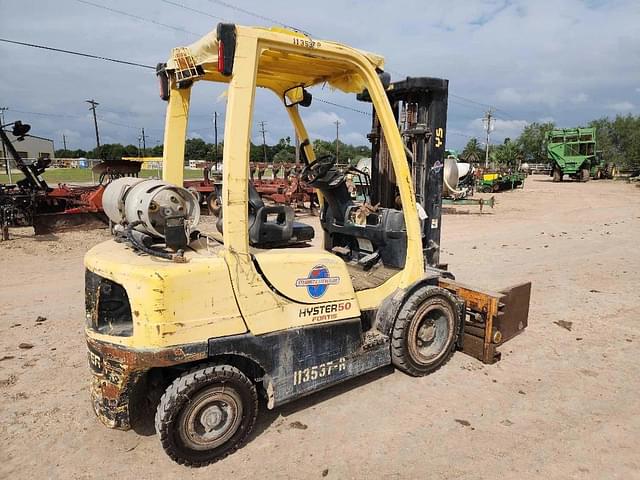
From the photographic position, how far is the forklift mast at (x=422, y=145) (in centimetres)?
470

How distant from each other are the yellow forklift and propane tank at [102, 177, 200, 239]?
10mm

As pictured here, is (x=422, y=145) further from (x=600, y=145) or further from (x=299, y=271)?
(x=600, y=145)

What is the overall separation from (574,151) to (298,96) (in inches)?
1465

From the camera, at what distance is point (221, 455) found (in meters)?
3.17

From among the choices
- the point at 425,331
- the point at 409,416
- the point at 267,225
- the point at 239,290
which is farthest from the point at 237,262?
the point at 425,331

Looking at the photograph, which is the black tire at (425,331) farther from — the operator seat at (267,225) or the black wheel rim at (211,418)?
the black wheel rim at (211,418)

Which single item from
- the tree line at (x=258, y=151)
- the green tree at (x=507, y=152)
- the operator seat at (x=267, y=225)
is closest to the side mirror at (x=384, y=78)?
the operator seat at (x=267, y=225)

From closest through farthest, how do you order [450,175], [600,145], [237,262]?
1. [237,262]
2. [450,175]
3. [600,145]

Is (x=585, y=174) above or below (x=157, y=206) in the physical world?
above

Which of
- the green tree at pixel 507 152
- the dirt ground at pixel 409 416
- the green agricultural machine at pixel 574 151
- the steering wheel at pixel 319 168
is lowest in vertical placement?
the dirt ground at pixel 409 416

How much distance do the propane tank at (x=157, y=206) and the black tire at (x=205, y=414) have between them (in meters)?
1.03

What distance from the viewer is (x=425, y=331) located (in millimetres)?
4340

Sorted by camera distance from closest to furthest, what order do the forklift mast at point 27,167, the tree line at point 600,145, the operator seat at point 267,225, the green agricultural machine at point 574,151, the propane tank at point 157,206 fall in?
the propane tank at point 157,206 < the operator seat at point 267,225 < the forklift mast at point 27,167 < the green agricultural machine at point 574,151 < the tree line at point 600,145

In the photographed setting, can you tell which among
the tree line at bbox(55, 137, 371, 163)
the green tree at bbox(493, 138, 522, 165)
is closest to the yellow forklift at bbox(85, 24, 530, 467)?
the tree line at bbox(55, 137, 371, 163)
